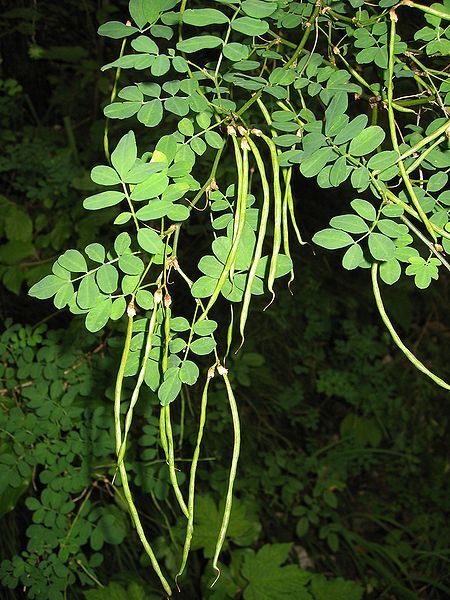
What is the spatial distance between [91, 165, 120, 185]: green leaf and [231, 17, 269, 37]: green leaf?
0.57 ft

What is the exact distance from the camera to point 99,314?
1.88 ft

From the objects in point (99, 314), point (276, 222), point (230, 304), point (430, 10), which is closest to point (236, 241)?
point (276, 222)

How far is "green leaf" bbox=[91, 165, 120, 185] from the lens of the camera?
525 mm

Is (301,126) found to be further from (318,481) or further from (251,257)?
(318,481)

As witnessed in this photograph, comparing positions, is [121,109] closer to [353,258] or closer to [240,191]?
[240,191]

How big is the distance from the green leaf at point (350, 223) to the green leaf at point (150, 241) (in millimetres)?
168

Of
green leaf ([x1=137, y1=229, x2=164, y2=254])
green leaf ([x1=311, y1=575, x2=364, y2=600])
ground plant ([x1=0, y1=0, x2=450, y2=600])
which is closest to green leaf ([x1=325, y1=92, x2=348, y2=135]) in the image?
ground plant ([x1=0, y1=0, x2=450, y2=600])

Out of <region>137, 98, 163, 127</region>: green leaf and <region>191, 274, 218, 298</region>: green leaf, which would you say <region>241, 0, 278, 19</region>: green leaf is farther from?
<region>191, 274, 218, 298</region>: green leaf

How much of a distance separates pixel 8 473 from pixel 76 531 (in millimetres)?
186

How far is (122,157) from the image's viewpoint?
0.53 metres

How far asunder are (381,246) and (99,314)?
27cm

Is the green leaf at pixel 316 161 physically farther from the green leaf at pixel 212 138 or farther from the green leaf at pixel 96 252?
the green leaf at pixel 96 252

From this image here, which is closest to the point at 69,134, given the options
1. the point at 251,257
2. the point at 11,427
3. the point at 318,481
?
the point at 11,427

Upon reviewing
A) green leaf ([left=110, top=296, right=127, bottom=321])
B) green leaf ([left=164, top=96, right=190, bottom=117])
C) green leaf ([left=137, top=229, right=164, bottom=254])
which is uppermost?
green leaf ([left=164, top=96, right=190, bottom=117])
